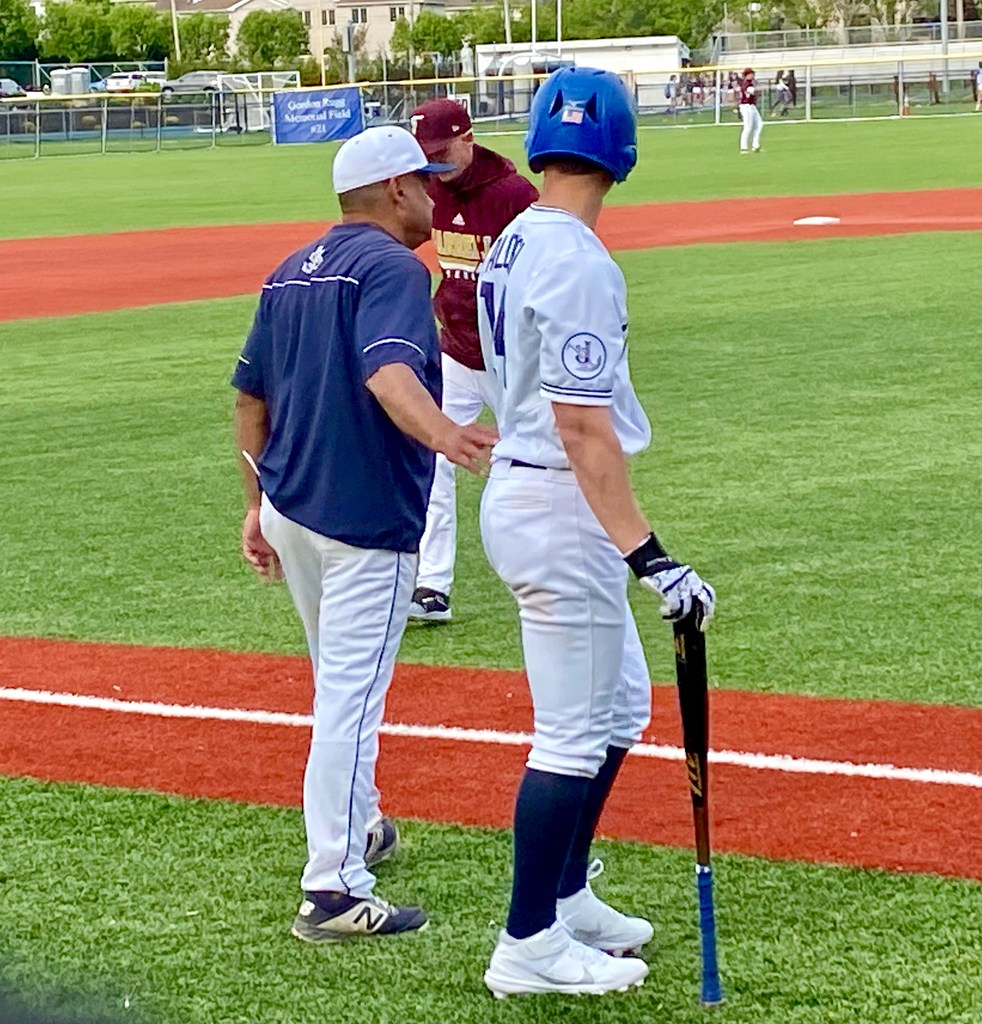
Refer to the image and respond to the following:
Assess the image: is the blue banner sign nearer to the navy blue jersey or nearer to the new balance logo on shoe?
the navy blue jersey

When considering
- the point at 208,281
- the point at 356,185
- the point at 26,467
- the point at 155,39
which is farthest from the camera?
the point at 155,39

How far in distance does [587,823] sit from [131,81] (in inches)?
3105

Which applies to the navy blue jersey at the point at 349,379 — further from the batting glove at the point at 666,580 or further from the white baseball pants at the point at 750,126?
the white baseball pants at the point at 750,126

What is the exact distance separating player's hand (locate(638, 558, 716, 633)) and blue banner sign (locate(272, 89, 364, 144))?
48.7 m

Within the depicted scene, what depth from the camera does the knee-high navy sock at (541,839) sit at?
13.1 ft

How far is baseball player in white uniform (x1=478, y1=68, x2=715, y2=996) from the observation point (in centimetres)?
371

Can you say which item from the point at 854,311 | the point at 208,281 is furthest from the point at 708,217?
the point at 854,311

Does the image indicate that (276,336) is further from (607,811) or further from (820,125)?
(820,125)

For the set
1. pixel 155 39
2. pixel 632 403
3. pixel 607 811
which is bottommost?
pixel 607 811

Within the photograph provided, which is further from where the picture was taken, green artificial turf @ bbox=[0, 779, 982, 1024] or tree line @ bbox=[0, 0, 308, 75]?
tree line @ bbox=[0, 0, 308, 75]

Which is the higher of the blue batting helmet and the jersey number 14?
the blue batting helmet

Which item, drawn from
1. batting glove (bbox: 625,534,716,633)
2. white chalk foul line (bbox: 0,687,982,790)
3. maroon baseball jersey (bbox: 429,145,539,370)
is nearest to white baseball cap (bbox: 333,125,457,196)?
batting glove (bbox: 625,534,716,633)

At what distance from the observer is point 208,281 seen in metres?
20.7

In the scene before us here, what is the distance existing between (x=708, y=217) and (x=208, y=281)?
842 cm
